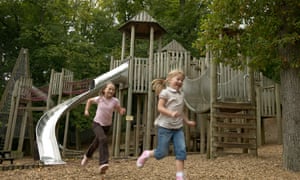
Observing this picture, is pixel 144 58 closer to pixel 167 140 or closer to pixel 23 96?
pixel 23 96

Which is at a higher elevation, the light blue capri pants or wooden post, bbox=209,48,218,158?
wooden post, bbox=209,48,218,158

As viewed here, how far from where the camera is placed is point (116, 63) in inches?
522

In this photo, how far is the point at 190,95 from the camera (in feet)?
32.5

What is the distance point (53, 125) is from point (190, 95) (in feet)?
14.4

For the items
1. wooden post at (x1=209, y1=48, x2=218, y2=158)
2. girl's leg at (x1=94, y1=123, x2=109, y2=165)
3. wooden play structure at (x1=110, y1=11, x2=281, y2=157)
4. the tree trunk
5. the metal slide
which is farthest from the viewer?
wooden play structure at (x1=110, y1=11, x2=281, y2=157)

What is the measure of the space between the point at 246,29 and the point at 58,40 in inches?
695

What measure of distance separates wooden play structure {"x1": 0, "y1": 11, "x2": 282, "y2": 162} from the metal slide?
1.44 feet

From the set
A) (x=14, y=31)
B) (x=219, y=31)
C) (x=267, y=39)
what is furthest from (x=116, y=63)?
(x=14, y=31)

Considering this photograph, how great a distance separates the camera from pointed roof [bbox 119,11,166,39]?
41.3 feet

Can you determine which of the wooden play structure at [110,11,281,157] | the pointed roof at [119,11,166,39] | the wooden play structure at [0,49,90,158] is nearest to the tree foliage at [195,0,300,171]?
the wooden play structure at [110,11,281,157]

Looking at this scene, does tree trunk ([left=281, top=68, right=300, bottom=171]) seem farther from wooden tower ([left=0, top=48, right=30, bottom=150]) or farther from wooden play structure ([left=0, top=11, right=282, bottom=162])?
wooden tower ([left=0, top=48, right=30, bottom=150])

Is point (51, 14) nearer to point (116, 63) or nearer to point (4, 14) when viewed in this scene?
point (4, 14)

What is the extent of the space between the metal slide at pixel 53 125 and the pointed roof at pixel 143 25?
6.57ft

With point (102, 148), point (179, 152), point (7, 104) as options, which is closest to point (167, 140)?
point (179, 152)
